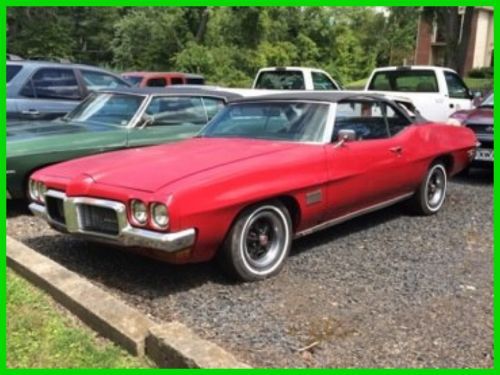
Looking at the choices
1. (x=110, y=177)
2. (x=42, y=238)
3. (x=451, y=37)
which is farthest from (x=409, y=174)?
(x=451, y=37)

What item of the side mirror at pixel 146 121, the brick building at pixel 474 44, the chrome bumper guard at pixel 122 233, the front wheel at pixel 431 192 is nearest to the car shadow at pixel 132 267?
the chrome bumper guard at pixel 122 233

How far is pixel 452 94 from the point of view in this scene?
37.0ft

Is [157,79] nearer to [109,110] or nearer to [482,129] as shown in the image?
[109,110]

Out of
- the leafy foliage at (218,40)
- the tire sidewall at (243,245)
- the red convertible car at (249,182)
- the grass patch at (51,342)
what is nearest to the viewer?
the grass patch at (51,342)

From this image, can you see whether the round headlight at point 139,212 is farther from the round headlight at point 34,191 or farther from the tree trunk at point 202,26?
the tree trunk at point 202,26

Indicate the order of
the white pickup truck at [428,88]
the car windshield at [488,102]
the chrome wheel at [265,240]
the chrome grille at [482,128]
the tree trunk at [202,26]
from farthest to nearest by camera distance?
the tree trunk at [202,26], the white pickup truck at [428,88], the car windshield at [488,102], the chrome grille at [482,128], the chrome wheel at [265,240]

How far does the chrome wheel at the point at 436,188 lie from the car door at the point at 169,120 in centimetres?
296

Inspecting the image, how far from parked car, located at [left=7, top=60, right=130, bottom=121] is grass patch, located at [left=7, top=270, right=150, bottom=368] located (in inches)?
201

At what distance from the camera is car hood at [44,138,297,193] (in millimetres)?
4348

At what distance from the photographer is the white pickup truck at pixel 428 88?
10859mm

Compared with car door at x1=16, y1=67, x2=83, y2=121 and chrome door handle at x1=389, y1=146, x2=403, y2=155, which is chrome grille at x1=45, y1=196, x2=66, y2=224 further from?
car door at x1=16, y1=67, x2=83, y2=121

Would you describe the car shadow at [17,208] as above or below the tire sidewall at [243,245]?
below

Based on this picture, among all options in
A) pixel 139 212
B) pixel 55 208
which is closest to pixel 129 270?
pixel 55 208

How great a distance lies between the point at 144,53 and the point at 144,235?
36.9m
